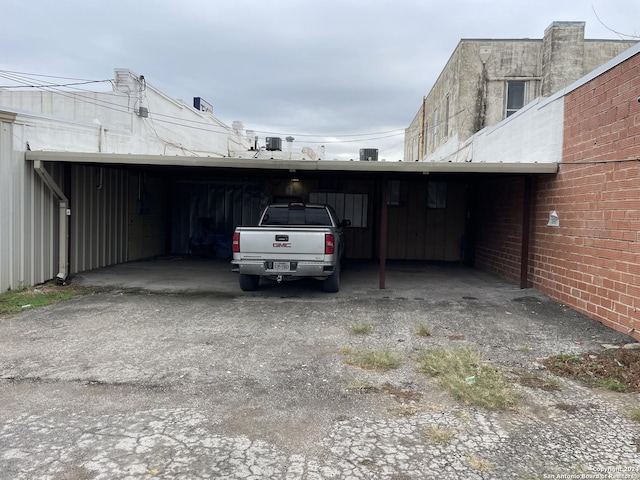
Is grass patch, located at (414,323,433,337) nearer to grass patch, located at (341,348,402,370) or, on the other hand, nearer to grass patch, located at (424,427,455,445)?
grass patch, located at (341,348,402,370)

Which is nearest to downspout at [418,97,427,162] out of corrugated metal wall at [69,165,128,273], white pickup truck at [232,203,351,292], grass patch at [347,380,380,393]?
corrugated metal wall at [69,165,128,273]

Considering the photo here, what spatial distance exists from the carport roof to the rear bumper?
6.28 ft

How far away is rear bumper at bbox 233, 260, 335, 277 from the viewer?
27.0 feet

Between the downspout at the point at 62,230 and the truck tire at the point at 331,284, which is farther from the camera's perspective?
the downspout at the point at 62,230

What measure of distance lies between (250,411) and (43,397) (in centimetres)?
192

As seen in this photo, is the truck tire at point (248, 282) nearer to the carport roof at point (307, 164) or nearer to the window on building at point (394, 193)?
the carport roof at point (307, 164)

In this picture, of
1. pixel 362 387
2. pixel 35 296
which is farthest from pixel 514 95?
pixel 35 296

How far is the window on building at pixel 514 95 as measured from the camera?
15555mm

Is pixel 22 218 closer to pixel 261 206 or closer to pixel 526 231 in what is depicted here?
pixel 261 206

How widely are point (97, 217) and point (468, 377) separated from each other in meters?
10.00

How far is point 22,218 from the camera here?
8.78 meters

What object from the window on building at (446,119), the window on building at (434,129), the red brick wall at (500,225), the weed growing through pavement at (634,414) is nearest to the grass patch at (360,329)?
the weed growing through pavement at (634,414)

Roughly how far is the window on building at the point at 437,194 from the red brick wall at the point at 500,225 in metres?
1.13

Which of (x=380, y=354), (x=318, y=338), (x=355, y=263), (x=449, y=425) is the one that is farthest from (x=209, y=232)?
(x=449, y=425)
